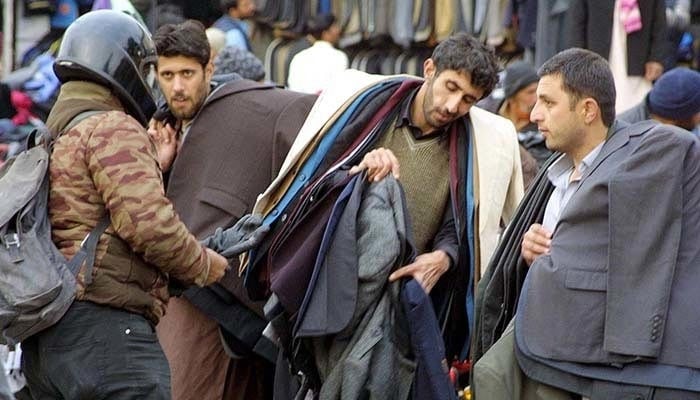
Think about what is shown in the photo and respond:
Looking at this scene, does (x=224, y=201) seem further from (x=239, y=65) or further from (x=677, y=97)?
(x=677, y=97)

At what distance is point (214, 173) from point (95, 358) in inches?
61.6

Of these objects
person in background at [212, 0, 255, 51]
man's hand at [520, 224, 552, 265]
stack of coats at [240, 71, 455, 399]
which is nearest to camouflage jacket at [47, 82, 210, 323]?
stack of coats at [240, 71, 455, 399]

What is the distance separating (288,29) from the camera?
1193cm

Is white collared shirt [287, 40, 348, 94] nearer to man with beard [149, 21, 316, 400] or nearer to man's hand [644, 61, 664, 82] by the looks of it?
man's hand [644, 61, 664, 82]

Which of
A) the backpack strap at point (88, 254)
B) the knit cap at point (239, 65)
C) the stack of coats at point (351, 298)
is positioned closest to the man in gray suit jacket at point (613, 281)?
the stack of coats at point (351, 298)

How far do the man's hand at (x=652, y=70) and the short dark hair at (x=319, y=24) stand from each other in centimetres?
257

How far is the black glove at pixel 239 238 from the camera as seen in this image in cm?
570

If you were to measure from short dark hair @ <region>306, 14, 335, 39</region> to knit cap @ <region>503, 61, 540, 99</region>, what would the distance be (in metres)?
3.17

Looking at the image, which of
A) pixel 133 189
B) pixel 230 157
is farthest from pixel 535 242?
pixel 230 157

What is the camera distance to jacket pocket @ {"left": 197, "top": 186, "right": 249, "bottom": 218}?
6.53 meters

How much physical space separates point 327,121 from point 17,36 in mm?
5831

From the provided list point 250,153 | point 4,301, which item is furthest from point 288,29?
point 4,301

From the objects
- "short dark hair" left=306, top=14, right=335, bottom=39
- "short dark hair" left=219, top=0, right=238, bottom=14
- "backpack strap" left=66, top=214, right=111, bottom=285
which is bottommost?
"short dark hair" left=306, top=14, right=335, bottom=39

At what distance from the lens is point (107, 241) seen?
17.1 feet
